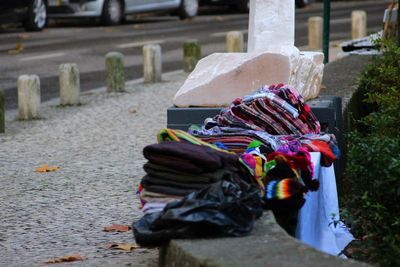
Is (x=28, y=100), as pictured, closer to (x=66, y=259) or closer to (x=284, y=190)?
(x=66, y=259)

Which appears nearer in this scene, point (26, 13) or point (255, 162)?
point (255, 162)

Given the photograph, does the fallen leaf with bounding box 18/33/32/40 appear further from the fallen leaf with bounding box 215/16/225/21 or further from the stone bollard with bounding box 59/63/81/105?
the stone bollard with bounding box 59/63/81/105

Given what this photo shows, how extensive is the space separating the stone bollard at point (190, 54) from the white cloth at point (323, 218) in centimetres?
993

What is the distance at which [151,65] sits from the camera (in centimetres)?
1535

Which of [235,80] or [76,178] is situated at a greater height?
[235,80]

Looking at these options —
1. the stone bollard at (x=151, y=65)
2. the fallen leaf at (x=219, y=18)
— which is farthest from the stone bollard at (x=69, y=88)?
the fallen leaf at (x=219, y=18)

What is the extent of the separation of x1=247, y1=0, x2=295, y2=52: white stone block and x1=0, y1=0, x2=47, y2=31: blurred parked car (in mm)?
13487

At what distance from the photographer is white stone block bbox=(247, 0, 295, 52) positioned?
27.9 feet

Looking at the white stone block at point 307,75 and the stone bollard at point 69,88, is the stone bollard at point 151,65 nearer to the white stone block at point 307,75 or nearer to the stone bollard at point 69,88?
the stone bollard at point 69,88

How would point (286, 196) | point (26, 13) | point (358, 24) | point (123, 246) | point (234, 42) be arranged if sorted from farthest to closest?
point (26, 13) < point (358, 24) < point (234, 42) < point (123, 246) < point (286, 196)

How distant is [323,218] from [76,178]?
2.66 metres

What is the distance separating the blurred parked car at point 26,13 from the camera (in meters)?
22.0

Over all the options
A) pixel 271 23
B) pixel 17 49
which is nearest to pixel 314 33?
pixel 17 49

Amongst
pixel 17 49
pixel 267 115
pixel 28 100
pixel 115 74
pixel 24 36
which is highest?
pixel 267 115
